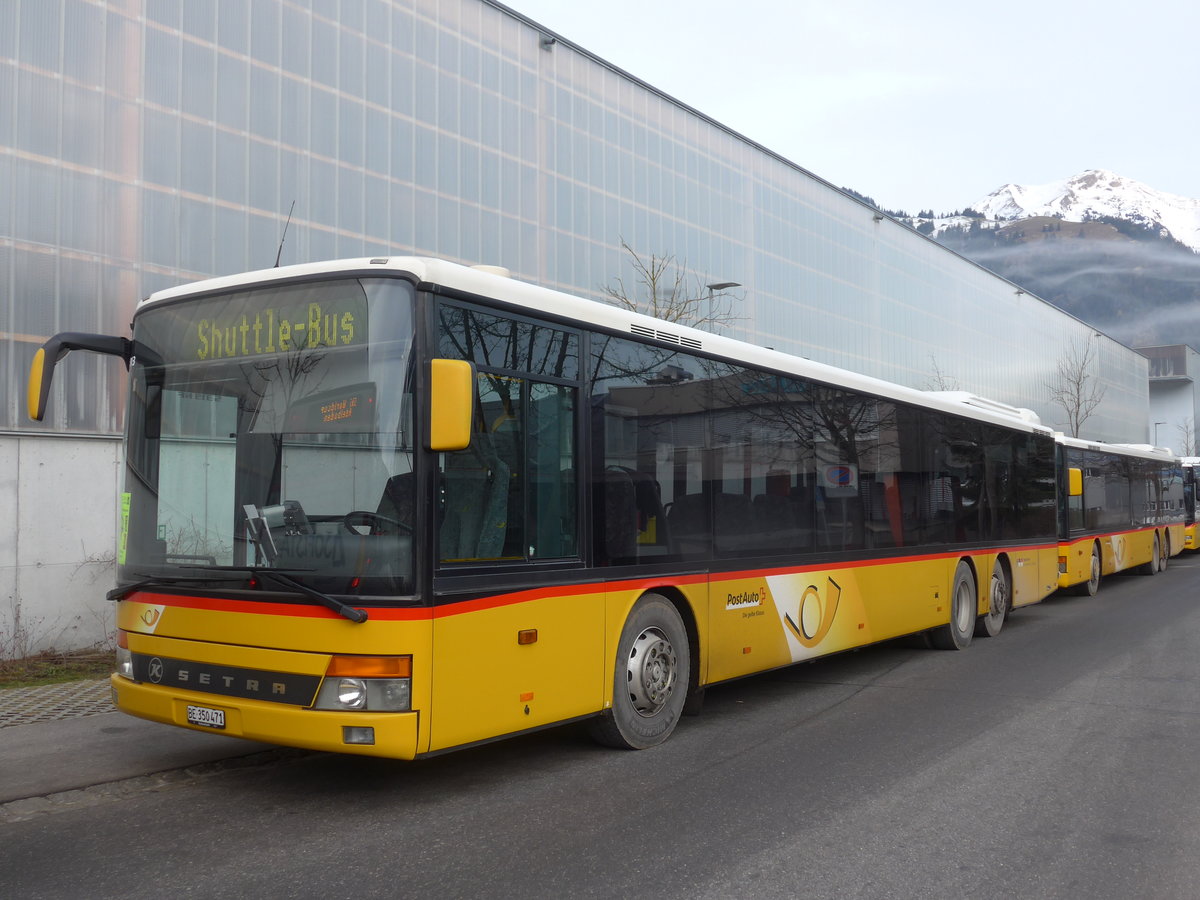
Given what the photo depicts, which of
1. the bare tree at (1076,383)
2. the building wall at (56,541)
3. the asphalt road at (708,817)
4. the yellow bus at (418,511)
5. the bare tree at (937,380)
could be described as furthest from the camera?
the bare tree at (1076,383)

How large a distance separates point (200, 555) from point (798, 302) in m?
27.0

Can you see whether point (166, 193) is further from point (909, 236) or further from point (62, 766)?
point (909, 236)

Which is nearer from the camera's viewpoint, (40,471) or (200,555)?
(200,555)

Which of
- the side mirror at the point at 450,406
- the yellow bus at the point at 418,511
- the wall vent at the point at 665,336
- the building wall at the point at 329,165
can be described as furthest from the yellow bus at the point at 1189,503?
the side mirror at the point at 450,406

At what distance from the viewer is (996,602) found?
47.1 ft

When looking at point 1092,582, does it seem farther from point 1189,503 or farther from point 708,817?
point 708,817

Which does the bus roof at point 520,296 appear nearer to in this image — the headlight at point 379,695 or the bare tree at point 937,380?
the headlight at point 379,695

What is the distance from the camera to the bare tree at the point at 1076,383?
54869 millimetres

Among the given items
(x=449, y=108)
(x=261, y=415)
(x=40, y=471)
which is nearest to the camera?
(x=261, y=415)

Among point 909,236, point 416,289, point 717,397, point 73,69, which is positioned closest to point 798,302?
point 909,236

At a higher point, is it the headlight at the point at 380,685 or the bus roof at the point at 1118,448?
the bus roof at the point at 1118,448

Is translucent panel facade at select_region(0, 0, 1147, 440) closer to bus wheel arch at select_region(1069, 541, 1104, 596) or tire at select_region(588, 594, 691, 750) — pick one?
tire at select_region(588, 594, 691, 750)

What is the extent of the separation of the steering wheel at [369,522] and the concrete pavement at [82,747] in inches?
95.6

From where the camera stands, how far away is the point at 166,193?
1399 centimetres
